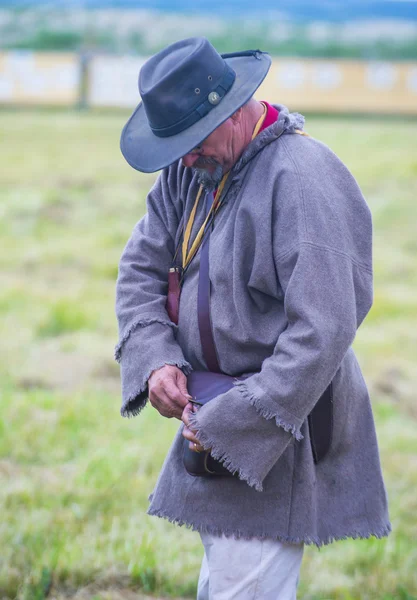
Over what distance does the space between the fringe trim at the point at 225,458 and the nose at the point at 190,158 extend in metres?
0.66

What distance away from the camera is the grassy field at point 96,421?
3354 millimetres

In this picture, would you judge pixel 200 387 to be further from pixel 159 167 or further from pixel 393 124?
pixel 393 124

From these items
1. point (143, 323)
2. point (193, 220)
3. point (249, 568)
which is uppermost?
point (193, 220)

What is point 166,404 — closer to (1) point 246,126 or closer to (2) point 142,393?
(2) point 142,393

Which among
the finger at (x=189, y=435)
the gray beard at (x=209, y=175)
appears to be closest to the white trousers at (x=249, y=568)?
the finger at (x=189, y=435)

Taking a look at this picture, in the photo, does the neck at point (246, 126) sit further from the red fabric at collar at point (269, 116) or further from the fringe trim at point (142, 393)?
the fringe trim at point (142, 393)

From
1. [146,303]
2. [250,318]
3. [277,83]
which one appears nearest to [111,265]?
[146,303]

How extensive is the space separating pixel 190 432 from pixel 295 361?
1.12 feet

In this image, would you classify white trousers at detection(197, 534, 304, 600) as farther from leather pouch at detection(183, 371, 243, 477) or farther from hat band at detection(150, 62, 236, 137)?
hat band at detection(150, 62, 236, 137)


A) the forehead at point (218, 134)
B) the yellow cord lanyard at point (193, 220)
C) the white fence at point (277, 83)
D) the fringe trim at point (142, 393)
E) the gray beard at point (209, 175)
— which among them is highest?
the forehead at point (218, 134)

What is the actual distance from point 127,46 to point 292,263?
15.4 metres

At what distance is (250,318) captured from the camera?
2.24 m

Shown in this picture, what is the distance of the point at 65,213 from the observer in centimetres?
1025

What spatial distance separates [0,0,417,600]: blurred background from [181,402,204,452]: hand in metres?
1.15
